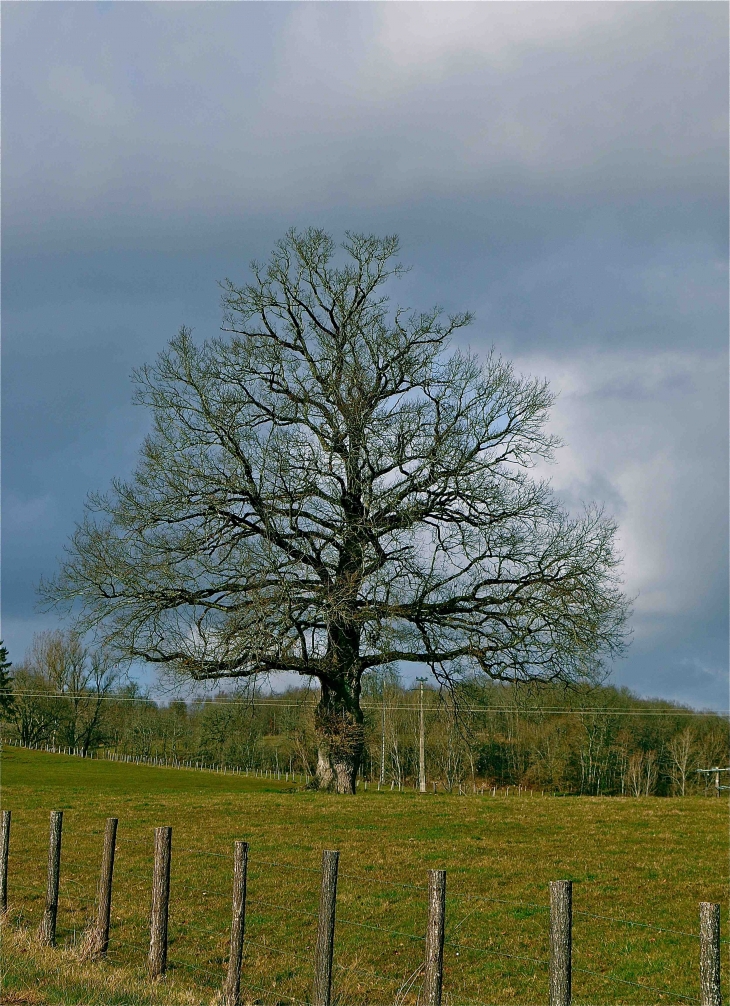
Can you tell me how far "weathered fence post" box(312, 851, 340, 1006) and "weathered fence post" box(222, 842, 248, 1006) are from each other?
741 millimetres

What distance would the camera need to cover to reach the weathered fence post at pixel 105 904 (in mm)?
9672

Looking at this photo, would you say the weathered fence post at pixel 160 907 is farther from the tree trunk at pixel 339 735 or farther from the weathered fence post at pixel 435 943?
the tree trunk at pixel 339 735

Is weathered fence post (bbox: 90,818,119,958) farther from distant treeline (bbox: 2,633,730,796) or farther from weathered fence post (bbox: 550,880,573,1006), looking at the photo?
distant treeline (bbox: 2,633,730,796)

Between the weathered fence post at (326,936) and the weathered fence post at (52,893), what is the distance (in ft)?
11.9

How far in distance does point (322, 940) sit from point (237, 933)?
0.92m

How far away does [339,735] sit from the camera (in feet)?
85.1

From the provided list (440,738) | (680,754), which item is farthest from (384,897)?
(680,754)

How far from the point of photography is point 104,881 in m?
10.1

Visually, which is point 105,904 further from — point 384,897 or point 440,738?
point 440,738

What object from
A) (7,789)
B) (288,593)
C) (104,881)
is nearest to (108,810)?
(288,593)

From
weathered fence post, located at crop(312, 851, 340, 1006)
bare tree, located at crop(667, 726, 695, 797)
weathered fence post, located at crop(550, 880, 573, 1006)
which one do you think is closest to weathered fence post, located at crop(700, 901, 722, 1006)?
weathered fence post, located at crop(550, 880, 573, 1006)

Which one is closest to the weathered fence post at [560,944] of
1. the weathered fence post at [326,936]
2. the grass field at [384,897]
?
the grass field at [384,897]

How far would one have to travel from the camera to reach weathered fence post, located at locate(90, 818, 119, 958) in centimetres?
967

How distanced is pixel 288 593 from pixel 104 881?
1348 centimetres
